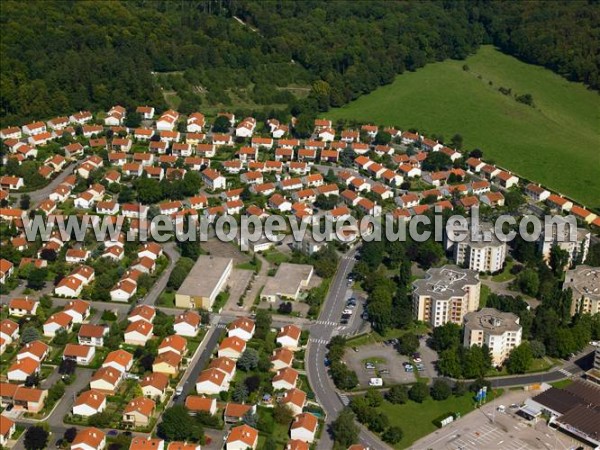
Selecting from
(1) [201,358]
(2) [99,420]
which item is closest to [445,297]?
(1) [201,358]

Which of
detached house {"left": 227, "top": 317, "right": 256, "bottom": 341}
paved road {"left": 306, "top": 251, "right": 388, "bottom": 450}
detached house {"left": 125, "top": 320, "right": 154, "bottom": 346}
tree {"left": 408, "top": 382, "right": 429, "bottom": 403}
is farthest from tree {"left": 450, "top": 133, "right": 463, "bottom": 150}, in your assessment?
detached house {"left": 125, "top": 320, "right": 154, "bottom": 346}

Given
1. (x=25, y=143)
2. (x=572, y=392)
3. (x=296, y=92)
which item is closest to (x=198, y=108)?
(x=296, y=92)

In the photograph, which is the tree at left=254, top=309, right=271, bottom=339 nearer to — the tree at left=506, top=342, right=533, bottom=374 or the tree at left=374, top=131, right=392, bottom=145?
the tree at left=506, top=342, right=533, bottom=374

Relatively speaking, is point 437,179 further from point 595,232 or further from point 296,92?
point 296,92

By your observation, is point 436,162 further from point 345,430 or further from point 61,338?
point 345,430

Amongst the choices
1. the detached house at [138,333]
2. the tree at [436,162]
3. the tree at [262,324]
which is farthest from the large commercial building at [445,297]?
the tree at [436,162]

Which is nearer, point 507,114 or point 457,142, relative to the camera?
point 457,142
